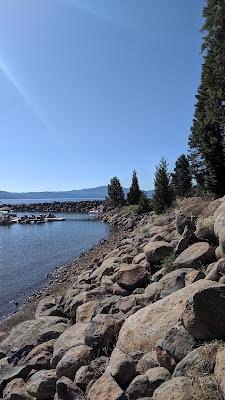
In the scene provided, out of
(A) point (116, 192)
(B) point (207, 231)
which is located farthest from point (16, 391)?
(A) point (116, 192)

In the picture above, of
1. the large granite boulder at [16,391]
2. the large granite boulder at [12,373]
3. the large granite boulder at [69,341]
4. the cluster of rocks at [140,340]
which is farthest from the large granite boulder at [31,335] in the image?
the large granite boulder at [16,391]

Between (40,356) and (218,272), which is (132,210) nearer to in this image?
(40,356)

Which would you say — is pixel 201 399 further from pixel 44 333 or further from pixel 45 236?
pixel 45 236

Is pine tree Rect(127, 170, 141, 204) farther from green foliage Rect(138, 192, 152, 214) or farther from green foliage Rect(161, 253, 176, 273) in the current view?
green foliage Rect(161, 253, 176, 273)

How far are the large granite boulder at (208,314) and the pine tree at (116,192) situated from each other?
252 feet

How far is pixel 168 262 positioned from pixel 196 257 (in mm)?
1549

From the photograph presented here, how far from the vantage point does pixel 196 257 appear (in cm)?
983

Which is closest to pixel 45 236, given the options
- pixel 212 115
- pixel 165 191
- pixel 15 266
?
pixel 165 191

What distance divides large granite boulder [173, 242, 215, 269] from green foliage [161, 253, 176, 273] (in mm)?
542

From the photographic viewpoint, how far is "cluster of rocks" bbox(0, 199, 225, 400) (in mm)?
5832

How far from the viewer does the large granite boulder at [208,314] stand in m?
6.02

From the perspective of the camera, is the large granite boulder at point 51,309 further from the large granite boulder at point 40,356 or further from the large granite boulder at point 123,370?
the large granite boulder at point 123,370

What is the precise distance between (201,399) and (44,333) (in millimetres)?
6448

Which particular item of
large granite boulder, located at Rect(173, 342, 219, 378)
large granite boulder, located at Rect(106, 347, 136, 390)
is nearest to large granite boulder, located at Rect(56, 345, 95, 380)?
large granite boulder, located at Rect(106, 347, 136, 390)
